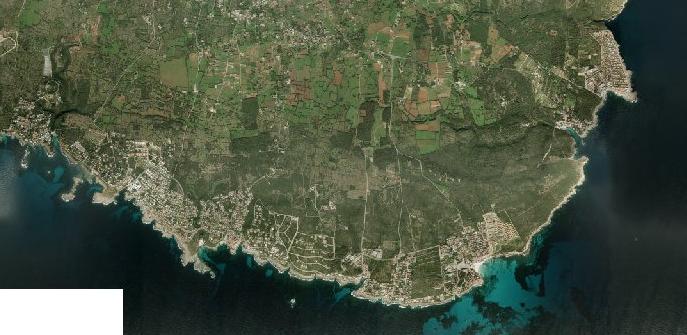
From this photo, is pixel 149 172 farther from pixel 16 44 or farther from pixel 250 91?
pixel 16 44

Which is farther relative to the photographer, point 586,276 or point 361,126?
point 586,276

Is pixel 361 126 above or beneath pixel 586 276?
above

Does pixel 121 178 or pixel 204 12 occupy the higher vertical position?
pixel 204 12

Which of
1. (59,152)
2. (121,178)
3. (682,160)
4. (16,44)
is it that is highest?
(16,44)

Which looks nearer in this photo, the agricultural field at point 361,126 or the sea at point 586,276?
the agricultural field at point 361,126

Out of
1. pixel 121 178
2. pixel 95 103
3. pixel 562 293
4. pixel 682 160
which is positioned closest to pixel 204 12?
pixel 95 103

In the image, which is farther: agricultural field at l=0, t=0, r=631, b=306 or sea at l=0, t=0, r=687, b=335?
sea at l=0, t=0, r=687, b=335
